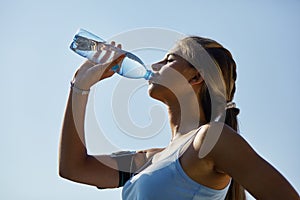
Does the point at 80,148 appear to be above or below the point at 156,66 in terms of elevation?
below

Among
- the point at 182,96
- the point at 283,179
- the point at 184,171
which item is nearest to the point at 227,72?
the point at 182,96

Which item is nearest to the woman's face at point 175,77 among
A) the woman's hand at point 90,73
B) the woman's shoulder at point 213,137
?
the woman's hand at point 90,73

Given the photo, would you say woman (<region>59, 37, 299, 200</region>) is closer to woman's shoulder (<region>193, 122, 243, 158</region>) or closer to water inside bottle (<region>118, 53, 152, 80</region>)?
woman's shoulder (<region>193, 122, 243, 158</region>)

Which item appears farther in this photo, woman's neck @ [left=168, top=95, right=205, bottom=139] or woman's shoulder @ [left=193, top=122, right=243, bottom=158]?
woman's neck @ [left=168, top=95, right=205, bottom=139]

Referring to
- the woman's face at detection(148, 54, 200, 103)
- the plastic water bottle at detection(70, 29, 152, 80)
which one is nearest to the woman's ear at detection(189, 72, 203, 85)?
the woman's face at detection(148, 54, 200, 103)

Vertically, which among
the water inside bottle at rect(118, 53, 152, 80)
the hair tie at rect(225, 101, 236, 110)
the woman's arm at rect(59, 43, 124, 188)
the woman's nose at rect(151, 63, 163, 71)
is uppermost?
the woman's nose at rect(151, 63, 163, 71)

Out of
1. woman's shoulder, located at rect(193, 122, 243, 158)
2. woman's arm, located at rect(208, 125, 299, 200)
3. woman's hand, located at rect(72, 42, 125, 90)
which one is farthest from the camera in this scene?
woman's hand, located at rect(72, 42, 125, 90)

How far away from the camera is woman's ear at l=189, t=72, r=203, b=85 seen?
8.88ft

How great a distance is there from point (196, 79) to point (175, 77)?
114 mm

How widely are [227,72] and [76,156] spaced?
994 millimetres

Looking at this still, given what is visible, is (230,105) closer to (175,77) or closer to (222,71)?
(222,71)

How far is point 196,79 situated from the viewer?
8.93ft

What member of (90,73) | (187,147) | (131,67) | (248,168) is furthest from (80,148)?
(248,168)

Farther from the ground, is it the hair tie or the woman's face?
the woman's face
